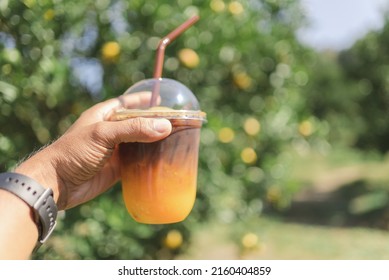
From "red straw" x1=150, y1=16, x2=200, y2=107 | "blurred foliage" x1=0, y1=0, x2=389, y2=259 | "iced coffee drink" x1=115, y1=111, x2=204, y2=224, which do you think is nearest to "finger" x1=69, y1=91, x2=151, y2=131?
"red straw" x1=150, y1=16, x2=200, y2=107

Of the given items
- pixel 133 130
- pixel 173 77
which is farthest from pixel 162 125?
pixel 173 77

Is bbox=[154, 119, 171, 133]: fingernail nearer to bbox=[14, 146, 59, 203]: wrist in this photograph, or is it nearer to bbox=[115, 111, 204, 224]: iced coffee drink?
bbox=[115, 111, 204, 224]: iced coffee drink

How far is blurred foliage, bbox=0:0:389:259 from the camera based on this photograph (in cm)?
280

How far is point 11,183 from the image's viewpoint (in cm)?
162

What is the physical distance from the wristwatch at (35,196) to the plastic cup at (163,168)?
11.0 inches

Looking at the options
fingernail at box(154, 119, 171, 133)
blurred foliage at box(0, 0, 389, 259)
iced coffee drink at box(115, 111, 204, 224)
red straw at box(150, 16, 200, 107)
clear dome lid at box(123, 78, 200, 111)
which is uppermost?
red straw at box(150, 16, 200, 107)

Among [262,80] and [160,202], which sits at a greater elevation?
[160,202]

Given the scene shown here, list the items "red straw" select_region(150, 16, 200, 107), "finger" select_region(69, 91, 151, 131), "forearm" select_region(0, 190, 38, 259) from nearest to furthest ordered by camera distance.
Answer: "forearm" select_region(0, 190, 38, 259) → "red straw" select_region(150, 16, 200, 107) → "finger" select_region(69, 91, 151, 131)

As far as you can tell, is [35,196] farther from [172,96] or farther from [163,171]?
[172,96]

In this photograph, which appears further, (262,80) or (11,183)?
(262,80)

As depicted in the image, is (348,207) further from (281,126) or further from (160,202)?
(160,202)

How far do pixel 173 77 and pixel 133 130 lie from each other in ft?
5.58

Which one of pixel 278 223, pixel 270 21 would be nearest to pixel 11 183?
pixel 270 21

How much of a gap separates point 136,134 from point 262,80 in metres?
2.53
